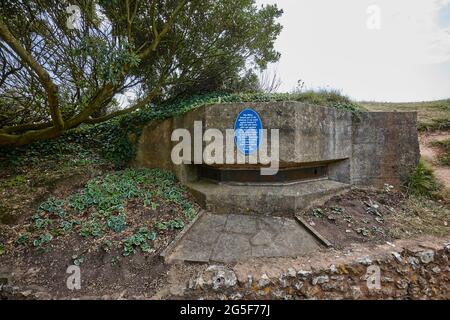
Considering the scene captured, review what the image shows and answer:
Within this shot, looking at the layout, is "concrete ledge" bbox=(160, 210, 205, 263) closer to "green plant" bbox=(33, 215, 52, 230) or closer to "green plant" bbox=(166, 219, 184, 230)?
"green plant" bbox=(166, 219, 184, 230)

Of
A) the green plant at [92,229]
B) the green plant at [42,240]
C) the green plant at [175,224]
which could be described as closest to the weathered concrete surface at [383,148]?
the green plant at [175,224]

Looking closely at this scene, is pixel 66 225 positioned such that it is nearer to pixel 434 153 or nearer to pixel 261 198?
pixel 261 198

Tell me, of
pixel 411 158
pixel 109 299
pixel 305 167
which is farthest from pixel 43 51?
pixel 411 158

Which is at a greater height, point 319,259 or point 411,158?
point 411,158

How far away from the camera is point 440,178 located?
5055mm

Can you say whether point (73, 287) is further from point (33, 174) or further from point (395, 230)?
point (395, 230)

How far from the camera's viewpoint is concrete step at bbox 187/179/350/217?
420 centimetres

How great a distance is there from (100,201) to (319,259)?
3.92 m

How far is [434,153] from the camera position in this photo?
579 cm

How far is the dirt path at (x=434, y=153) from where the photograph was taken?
5.08 m

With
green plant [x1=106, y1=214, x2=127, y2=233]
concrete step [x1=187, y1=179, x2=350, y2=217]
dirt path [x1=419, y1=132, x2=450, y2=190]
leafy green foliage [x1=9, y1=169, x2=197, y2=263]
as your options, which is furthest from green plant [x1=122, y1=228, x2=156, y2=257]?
dirt path [x1=419, y1=132, x2=450, y2=190]

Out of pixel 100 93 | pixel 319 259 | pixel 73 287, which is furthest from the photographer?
pixel 100 93

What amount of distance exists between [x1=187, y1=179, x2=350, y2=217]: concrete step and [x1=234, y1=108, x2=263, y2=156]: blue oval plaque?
0.79 metres
